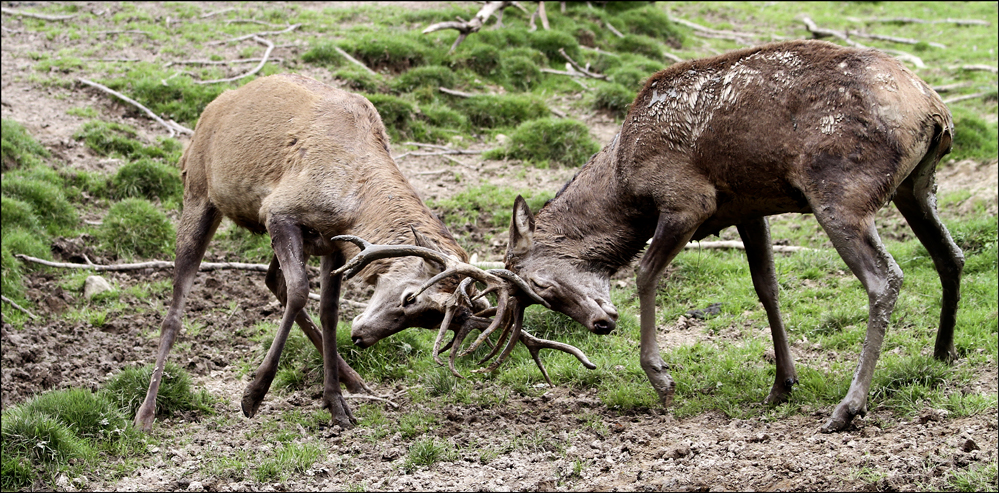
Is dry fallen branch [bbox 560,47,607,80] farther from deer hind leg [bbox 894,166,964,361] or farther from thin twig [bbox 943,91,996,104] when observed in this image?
deer hind leg [bbox 894,166,964,361]

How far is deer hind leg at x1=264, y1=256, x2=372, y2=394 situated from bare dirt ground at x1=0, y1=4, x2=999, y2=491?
0.19 metres

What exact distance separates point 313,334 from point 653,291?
263cm

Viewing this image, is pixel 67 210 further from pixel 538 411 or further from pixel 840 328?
pixel 840 328

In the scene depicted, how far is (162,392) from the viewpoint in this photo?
6.29 meters

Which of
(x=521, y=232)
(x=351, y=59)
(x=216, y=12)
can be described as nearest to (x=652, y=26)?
(x=351, y=59)

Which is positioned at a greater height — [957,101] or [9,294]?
[957,101]

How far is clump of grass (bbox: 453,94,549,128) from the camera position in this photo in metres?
11.5

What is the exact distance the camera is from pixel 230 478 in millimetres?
5215

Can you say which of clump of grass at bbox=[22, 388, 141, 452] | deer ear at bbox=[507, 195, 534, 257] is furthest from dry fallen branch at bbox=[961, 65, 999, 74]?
clump of grass at bbox=[22, 388, 141, 452]

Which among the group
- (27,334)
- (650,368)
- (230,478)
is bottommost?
(27,334)

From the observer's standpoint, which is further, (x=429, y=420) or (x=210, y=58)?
(x=210, y=58)

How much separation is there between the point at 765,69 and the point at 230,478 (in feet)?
13.3

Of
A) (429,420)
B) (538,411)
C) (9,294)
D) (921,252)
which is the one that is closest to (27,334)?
(9,294)

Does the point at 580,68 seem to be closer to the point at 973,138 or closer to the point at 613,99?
the point at 613,99
